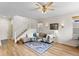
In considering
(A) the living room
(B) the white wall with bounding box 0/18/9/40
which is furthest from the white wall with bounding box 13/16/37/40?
(B) the white wall with bounding box 0/18/9/40

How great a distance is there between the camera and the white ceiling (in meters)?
1.99

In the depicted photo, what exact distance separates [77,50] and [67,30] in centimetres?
42

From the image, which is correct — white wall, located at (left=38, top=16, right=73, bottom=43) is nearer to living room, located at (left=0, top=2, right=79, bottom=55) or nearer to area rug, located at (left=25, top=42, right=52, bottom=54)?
living room, located at (left=0, top=2, right=79, bottom=55)

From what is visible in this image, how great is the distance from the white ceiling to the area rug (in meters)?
0.53

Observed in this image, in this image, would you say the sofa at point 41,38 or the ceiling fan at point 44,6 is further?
the sofa at point 41,38

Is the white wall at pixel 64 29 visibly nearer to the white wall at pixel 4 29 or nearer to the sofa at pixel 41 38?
the sofa at pixel 41 38

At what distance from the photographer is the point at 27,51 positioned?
2.06 metres

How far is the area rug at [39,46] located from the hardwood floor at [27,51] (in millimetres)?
61

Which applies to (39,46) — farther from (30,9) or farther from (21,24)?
(30,9)

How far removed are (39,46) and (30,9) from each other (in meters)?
0.74

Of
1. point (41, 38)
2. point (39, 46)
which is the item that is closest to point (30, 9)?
point (41, 38)

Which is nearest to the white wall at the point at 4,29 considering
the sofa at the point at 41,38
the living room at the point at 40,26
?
the living room at the point at 40,26

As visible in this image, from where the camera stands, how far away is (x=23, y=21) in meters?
2.07

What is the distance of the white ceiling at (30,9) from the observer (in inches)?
78.3
